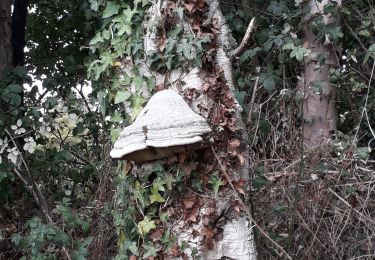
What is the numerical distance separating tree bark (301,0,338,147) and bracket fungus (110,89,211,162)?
2.64 meters

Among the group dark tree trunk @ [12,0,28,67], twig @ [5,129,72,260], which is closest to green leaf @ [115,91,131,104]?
twig @ [5,129,72,260]

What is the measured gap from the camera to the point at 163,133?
2.10 m

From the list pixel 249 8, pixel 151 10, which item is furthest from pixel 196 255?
pixel 249 8

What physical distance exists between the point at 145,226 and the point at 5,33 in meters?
2.86

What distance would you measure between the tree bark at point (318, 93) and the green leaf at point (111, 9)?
2.40 m

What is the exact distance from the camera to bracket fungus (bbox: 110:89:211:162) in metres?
2.09

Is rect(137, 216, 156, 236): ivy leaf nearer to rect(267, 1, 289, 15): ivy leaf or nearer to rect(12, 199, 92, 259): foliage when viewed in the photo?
rect(12, 199, 92, 259): foliage

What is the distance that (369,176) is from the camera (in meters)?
3.86

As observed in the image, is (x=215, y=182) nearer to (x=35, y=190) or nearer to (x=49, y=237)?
(x=49, y=237)

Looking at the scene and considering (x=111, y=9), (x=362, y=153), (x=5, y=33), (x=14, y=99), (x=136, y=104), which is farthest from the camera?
(x=5, y=33)

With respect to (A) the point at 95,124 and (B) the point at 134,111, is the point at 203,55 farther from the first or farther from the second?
(A) the point at 95,124

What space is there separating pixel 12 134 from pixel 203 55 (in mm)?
2009

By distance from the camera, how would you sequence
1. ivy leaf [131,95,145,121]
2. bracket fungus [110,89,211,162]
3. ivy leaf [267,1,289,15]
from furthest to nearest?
ivy leaf [267,1,289,15] → ivy leaf [131,95,145,121] → bracket fungus [110,89,211,162]

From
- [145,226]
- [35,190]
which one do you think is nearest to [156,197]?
[145,226]
